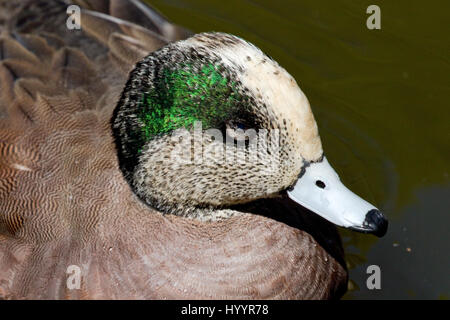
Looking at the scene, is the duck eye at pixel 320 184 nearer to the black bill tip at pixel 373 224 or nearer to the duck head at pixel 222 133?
the duck head at pixel 222 133

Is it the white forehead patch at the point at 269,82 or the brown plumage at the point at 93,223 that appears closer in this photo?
the white forehead patch at the point at 269,82

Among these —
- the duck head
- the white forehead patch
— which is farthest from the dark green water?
the white forehead patch

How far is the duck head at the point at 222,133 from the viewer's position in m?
3.02

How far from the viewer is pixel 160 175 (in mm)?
3289

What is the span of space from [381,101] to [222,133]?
222 cm

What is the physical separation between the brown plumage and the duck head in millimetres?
184

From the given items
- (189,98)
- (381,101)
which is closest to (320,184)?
(189,98)

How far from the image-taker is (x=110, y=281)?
333 centimetres

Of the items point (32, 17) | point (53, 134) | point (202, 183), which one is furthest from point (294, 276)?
point (32, 17)

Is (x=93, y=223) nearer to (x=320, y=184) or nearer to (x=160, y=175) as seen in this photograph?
(x=160, y=175)

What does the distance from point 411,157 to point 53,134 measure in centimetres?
237

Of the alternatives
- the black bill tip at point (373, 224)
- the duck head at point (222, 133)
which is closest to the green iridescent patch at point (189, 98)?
the duck head at point (222, 133)

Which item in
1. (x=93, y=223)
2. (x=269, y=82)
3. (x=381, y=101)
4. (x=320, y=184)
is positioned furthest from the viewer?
(x=381, y=101)

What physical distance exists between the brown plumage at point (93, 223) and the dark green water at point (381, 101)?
2.39 ft
